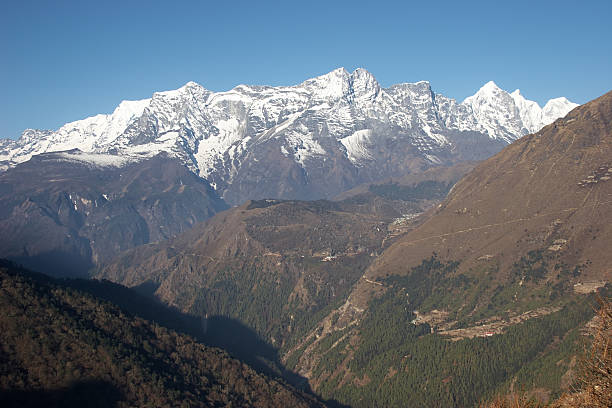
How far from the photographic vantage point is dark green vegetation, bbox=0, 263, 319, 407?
481 ft

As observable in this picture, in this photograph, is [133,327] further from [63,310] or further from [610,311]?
[610,311]

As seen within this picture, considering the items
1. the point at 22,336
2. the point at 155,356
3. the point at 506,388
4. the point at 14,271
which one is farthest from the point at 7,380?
the point at 506,388

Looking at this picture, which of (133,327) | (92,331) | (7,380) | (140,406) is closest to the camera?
(7,380)

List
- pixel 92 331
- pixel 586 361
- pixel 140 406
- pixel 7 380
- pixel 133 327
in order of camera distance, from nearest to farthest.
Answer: pixel 586 361, pixel 7 380, pixel 140 406, pixel 92 331, pixel 133 327

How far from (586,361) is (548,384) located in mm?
147698

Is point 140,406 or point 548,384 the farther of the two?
point 548,384

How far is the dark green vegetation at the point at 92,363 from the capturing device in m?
147

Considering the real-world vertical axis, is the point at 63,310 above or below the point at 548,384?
above

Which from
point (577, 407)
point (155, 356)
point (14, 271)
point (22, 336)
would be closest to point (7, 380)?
point (22, 336)

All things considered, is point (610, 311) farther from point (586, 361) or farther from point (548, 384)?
point (548, 384)

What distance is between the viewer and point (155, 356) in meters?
182

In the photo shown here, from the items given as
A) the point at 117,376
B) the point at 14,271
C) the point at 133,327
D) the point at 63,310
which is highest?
the point at 14,271

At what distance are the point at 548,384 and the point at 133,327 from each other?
156705 millimetres

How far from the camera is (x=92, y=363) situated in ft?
521
